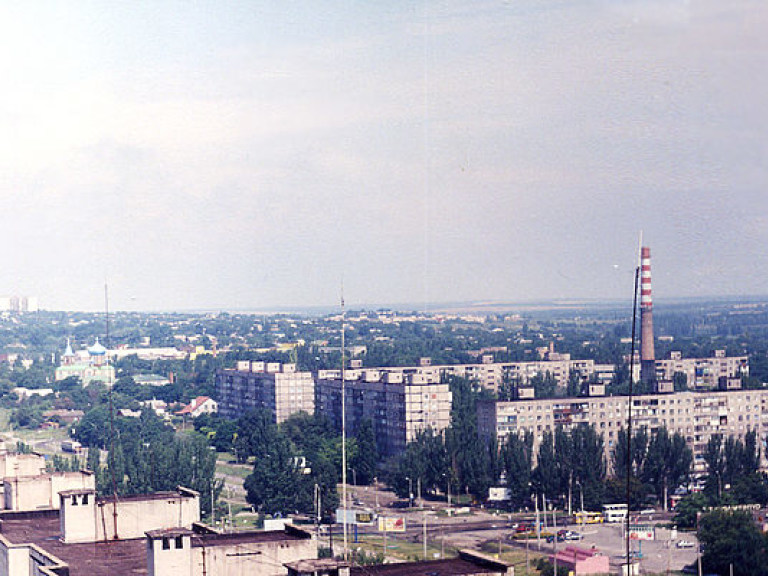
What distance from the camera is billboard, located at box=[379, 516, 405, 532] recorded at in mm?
11547

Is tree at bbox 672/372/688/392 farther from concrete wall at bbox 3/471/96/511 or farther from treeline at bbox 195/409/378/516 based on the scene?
concrete wall at bbox 3/471/96/511

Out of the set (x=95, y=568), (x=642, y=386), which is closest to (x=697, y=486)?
(x=642, y=386)

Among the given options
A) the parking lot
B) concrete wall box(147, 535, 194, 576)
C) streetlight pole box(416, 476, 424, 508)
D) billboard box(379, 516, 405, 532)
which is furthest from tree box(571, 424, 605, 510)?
concrete wall box(147, 535, 194, 576)

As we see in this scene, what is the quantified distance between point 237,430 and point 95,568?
13.2 m

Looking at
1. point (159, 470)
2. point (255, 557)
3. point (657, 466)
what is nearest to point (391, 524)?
point (159, 470)

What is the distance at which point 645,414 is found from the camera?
16125mm

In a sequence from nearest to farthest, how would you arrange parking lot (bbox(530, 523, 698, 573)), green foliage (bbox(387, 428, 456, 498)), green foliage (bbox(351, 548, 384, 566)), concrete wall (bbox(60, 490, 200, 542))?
concrete wall (bbox(60, 490, 200, 542)) < green foliage (bbox(351, 548, 384, 566)) < parking lot (bbox(530, 523, 698, 573)) < green foliage (bbox(387, 428, 456, 498))

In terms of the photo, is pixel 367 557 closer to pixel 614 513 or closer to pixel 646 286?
pixel 614 513

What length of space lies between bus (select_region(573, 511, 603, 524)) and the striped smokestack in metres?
8.62

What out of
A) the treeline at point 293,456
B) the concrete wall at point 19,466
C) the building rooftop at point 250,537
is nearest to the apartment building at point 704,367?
the treeline at point 293,456

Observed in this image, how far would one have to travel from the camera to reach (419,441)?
47.9ft

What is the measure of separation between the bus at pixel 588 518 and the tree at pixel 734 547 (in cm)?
254

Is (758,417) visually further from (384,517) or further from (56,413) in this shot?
(56,413)

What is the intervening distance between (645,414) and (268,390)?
7.33 m
